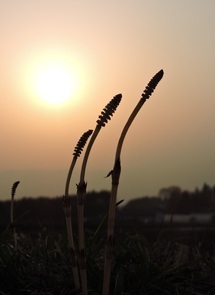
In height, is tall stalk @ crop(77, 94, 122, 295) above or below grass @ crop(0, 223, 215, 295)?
above

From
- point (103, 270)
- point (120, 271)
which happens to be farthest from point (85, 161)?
point (103, 270)

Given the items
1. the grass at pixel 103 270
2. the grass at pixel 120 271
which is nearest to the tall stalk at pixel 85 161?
the grass at pixel 103 270

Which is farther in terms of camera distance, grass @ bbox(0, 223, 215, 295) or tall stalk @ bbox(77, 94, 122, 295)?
grass @ bbox(0, 223, 215, 295)

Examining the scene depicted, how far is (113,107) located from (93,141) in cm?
43

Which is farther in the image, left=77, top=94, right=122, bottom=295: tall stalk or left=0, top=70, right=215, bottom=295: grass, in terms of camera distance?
left=0, top=70, right=215, bottom=295: grass

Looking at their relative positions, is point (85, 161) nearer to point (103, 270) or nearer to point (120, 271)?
point (120, 271)

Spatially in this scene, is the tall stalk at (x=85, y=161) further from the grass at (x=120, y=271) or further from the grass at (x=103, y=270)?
the grass at (x=120, y=271)

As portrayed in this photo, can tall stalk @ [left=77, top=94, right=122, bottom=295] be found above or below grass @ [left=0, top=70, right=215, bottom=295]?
above

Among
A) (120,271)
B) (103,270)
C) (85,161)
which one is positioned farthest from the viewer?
(103,270)

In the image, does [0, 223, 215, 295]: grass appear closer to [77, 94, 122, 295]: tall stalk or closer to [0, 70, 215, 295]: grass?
[0, 70, 215, 295]: grass

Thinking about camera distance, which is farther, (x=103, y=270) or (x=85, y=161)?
(x=103, y=270)

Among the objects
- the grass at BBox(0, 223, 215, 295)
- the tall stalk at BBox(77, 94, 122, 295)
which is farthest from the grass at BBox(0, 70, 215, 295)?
the tall stalk at BBox(77, 94, 122, 295)

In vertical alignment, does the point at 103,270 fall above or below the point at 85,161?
below

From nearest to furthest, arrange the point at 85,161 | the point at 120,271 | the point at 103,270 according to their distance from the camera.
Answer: the point at 85,161 < the point at 120,271 < the point at 103,270
